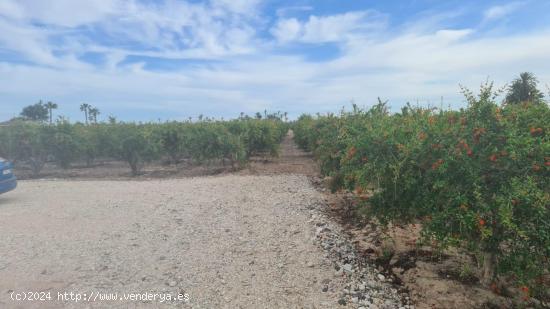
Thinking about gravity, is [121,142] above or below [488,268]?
above

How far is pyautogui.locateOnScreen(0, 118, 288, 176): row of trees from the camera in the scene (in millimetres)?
15383

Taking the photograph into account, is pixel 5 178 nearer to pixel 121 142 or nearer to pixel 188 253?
pixel 121 142

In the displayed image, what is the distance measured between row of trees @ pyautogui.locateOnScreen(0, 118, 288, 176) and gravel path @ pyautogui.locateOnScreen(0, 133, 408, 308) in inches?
213

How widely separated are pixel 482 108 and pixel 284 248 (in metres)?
3.29

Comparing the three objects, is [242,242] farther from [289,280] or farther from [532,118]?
[532,118]

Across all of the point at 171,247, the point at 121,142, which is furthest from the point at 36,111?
the point at 171,247

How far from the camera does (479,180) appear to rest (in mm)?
4016

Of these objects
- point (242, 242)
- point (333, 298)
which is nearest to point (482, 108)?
point (333, 298)

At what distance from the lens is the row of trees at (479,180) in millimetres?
3695

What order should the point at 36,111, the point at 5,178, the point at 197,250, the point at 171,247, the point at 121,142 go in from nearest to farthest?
the point at 197,250 → the point at 171,247 → the point at 5,178 → the point at 121,142 → the point at 36,111

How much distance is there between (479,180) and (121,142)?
1362 centimetres

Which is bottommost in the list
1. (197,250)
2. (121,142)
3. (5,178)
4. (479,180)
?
(197,250)

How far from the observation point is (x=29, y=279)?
489 centimetres

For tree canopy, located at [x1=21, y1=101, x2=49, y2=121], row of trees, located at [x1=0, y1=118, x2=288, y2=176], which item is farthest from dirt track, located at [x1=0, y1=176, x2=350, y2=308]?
tree canopy, located at [x1=21, y1=101, x2=49, y2=121]
